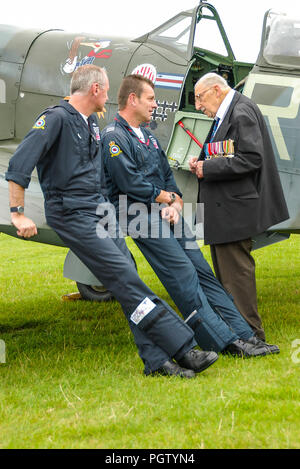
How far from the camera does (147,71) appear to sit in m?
6.40

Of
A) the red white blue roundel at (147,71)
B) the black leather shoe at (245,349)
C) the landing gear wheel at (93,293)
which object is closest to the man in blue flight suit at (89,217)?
the black leather shoe at (245,349)

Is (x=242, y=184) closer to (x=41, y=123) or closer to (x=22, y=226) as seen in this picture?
(x=41, y=123)

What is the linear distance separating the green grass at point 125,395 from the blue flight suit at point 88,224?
0.28 meters

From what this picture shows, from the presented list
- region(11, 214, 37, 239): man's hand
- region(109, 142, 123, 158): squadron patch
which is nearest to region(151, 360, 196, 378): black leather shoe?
region(11, 214, 37, 239): man's hand

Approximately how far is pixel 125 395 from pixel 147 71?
3609 millimetres

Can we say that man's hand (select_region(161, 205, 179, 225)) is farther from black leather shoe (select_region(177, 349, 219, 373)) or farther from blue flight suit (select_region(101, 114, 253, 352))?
black leather shoe (select_region(177, 349, 219, 373))

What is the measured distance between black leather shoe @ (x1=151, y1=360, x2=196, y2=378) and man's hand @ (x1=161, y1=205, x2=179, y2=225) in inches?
39.0

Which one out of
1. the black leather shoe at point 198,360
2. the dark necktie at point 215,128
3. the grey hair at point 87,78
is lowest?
the black leather shoe at point 198,360

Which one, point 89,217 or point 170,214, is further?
point 170,214

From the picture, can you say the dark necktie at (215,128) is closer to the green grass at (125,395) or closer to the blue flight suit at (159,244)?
the blue flight suit at (159,244)

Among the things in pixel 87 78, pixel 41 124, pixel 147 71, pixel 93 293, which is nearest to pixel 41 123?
pixel 41 124

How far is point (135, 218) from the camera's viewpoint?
448 cm

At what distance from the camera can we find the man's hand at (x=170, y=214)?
4520 mm

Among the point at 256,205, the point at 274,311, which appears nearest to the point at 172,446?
the point at 256,205
